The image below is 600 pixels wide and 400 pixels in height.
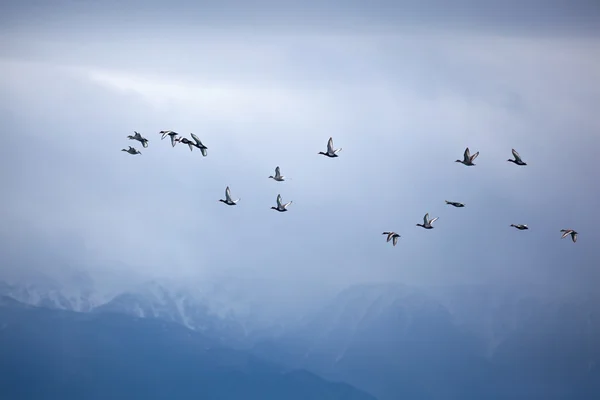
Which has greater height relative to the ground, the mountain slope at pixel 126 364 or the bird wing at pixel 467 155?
the bird wing at pixel 467 155

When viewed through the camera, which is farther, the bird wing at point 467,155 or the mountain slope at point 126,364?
the mountain slope at point 126,364

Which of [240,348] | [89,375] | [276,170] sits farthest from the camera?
[240,348]

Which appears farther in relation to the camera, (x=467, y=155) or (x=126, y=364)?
(x=126, y=364)

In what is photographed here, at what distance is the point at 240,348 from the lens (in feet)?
609

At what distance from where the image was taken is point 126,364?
7096 inches

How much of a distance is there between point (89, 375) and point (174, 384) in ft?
60.7

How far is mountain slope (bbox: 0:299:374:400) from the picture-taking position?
17038 cm

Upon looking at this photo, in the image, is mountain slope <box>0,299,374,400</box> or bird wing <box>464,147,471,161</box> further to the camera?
mountain slope <box>0,299,374,400</box>

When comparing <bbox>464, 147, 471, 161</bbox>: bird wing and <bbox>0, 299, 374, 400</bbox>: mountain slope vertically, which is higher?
<bbox>464, 147, 471, 161</bbox>: bird wing

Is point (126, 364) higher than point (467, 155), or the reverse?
point (467, 155)

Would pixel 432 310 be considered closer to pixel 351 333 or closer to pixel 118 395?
pixel 351 333

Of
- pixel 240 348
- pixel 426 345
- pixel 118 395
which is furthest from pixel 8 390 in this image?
pixel 426 345

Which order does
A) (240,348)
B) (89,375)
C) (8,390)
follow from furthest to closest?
(240,348) → (89,375) → (8,390)

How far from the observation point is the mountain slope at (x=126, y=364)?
559ft
